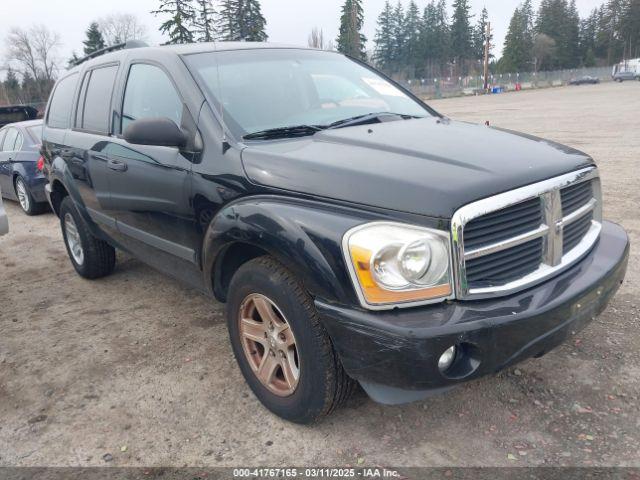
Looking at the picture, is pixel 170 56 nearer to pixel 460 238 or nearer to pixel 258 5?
pixel 460 238

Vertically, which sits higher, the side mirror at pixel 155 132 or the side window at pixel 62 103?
the side window at pixel 62 103

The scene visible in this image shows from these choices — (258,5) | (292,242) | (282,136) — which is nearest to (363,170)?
(292,242)

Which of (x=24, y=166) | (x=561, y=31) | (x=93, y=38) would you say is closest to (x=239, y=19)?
(x=93, y=38)

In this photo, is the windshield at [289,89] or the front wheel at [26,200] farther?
the front wheel at [26,200]

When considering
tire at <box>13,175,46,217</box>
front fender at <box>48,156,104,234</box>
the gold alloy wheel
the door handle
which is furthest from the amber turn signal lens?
tire at <box>13,175,46,217</box>

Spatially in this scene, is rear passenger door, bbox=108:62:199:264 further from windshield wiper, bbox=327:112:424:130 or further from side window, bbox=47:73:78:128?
side window, bbox=47:73:78:128

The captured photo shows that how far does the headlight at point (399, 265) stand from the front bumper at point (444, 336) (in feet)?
0.21

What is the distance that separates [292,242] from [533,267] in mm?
1058

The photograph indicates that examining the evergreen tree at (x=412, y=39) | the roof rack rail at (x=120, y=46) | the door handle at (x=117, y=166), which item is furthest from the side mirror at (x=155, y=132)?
the evergreen tree at (x=412, y=39)

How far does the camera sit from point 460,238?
2045mm

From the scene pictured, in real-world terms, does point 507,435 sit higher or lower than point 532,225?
lower

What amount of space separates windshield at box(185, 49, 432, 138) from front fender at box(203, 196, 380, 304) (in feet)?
1.85

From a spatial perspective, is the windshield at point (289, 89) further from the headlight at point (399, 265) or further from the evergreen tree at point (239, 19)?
the evergreen tree at point (239, 19)

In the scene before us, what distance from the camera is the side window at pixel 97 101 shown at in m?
3.93
